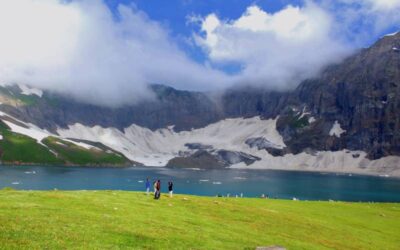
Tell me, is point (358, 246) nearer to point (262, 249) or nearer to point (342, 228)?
point (342, 228)

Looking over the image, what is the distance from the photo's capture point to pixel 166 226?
38562mm

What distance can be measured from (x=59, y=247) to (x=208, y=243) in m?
12.6

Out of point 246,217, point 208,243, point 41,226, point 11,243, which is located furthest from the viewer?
point 246,217

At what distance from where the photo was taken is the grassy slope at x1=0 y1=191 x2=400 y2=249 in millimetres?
30031

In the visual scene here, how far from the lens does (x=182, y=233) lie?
36594mm

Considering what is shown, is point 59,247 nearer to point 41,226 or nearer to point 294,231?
point 41,226

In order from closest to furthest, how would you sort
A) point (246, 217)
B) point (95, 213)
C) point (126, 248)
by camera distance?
point (126, 248) → point (95, 213) → point (246, 217)

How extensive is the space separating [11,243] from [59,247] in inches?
111

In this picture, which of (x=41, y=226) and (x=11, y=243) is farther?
(x=41, y=226)

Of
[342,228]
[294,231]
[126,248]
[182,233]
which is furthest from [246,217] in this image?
[126,248]

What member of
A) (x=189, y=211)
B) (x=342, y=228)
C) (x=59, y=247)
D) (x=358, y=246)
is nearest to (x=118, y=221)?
(x=59, y=247)

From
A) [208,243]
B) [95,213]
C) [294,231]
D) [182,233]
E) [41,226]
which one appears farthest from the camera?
[294,231]

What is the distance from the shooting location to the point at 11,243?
25.6 m

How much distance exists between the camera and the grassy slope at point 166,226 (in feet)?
98.5
